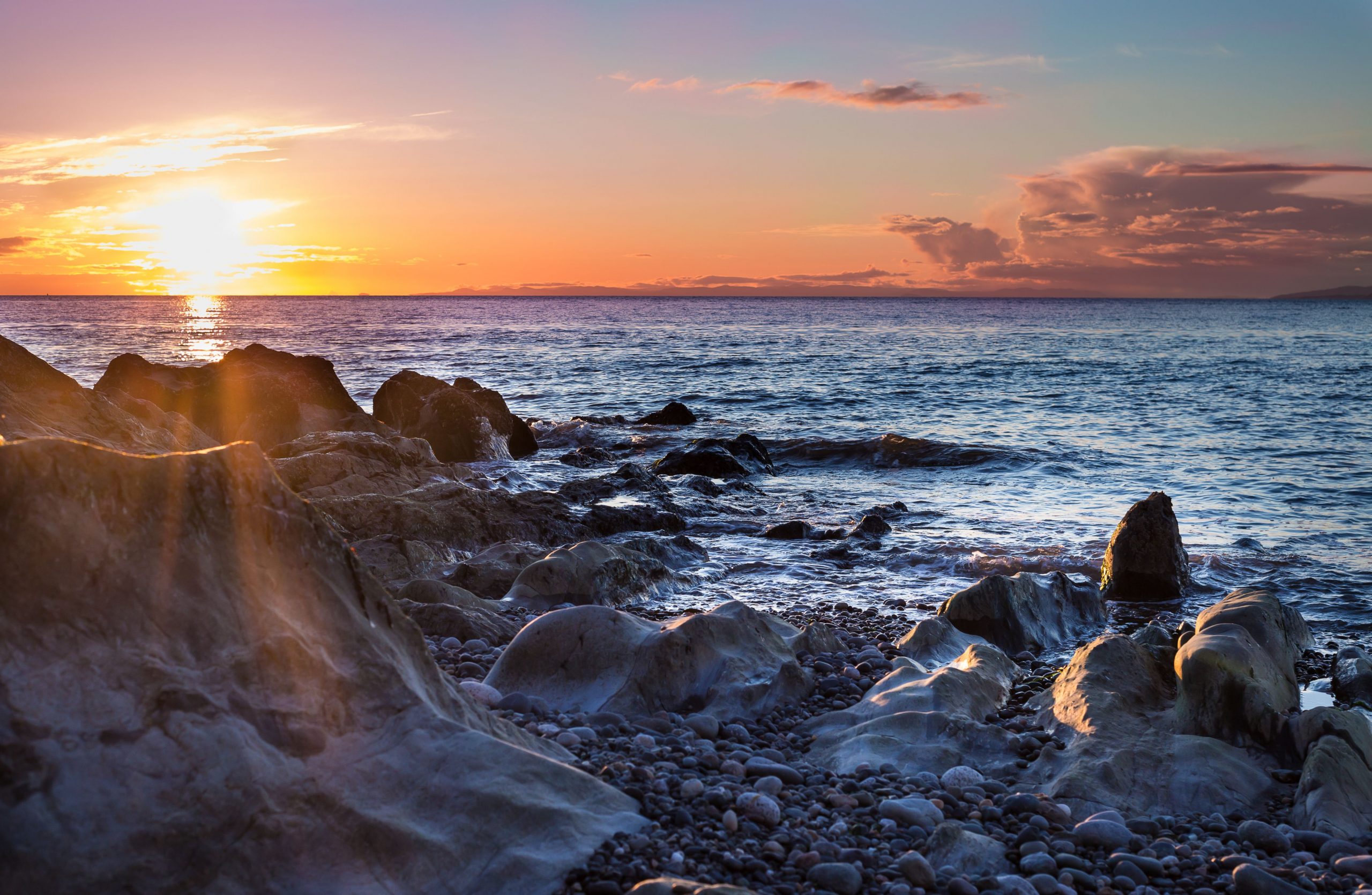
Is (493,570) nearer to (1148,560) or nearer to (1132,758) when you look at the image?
(1132,758)

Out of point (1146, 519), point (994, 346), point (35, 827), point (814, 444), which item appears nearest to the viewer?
point (35, 827)

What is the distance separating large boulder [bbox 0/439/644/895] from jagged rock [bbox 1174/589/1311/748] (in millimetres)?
3610

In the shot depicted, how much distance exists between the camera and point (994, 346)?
182 ft

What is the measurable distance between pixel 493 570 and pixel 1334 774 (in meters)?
6.22

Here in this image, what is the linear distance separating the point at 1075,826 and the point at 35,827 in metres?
3.84

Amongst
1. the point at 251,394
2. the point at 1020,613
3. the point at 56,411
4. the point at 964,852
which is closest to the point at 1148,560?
the point at 1020,613

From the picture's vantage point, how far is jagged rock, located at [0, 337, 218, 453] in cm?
629

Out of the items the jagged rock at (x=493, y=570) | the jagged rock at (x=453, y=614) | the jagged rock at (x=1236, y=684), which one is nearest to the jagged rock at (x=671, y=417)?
the jagged rock at (x=493, y=570)

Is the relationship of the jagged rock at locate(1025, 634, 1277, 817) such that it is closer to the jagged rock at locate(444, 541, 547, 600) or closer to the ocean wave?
the jagged rock at locate(444, 541, 547, 600)

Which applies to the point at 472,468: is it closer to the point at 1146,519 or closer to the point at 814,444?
the point at 814,444

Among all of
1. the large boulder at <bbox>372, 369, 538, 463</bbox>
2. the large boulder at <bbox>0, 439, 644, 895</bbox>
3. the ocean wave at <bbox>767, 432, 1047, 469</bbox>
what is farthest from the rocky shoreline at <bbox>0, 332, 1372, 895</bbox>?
the ocean wave at <bbox>767, 432, 1047, 469</bbox>

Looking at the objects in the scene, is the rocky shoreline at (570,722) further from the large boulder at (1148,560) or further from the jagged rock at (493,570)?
the large boulder at (1148,560)

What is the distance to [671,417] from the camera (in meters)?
22.5

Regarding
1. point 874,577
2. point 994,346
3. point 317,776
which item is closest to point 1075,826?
point 317,776
